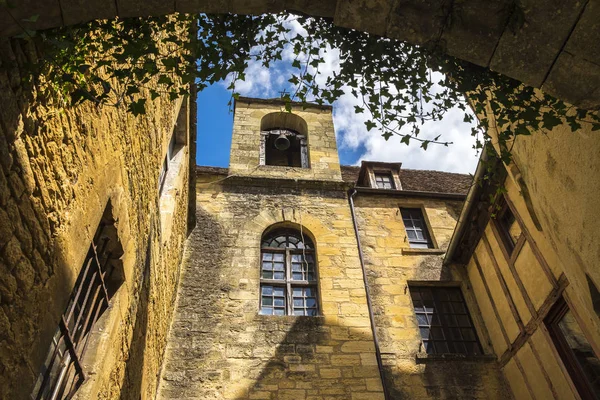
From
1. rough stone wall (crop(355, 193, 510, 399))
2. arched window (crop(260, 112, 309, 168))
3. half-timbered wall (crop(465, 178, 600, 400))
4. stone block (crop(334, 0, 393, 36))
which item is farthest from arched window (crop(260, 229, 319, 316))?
stone block (crop(334, 0, 393, 36))

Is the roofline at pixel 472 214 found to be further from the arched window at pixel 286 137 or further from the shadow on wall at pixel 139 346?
the shadow on wall at pixel 139 346

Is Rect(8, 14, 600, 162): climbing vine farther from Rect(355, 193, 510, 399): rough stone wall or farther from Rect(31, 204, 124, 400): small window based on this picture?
Rect(355, 193, 510, 399): rough stone wall

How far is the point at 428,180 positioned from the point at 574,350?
23.1 ft

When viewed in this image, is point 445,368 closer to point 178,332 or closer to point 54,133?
point 178,332

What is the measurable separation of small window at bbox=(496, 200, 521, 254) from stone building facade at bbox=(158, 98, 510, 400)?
4.90 feet

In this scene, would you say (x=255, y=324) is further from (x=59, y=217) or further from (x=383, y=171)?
(x=383, y=171)

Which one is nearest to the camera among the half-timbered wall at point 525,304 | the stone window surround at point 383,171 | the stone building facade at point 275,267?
the stone building facade at point 275,267

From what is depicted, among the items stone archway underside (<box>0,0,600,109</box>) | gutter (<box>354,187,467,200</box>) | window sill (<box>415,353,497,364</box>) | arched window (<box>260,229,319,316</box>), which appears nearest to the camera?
stone archway underside (<box>0,0,600,109</box>)

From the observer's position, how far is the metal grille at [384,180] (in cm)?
1016

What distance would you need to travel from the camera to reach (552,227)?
153 inches

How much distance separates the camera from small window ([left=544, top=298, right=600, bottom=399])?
4762 mm

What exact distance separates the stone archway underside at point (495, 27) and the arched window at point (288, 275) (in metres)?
5.45

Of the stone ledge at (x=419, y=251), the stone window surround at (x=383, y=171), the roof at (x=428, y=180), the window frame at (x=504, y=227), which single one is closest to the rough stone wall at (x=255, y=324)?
the stone ledge at (x=419, y=251)

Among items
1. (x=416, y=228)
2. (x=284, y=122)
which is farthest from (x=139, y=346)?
(x=284, y=122)
